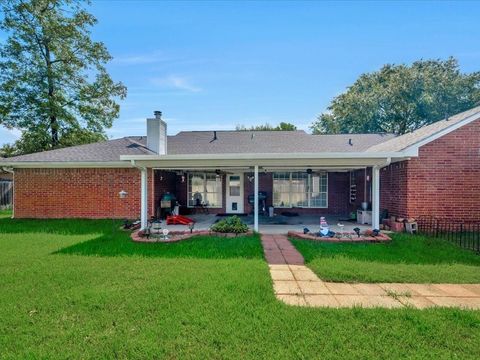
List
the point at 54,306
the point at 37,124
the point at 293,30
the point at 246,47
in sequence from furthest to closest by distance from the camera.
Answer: the point at 37,124 < the point at 246,47 < the point at 293,30 < the point at 54,306

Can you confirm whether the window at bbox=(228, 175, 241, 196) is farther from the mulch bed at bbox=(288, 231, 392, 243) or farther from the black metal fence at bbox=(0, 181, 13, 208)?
the black metal fence at bbox=(0, 181, 13, 208)

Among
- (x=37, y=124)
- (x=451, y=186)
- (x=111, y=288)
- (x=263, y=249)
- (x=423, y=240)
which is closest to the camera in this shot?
Result: (x=111, y=288)

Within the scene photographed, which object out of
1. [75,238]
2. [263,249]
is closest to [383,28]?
[263,249]

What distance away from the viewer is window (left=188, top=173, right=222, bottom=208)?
48.5 feet

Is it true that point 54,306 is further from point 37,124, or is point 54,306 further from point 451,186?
point 37,124

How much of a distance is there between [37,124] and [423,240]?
22.9 meters

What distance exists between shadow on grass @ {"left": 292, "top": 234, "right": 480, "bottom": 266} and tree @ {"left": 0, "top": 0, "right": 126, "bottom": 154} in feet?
63.9

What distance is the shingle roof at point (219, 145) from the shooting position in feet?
40.8

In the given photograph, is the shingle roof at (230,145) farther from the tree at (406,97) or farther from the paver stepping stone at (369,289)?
the tree at (406,97)

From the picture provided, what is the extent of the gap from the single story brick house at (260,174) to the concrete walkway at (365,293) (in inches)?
158

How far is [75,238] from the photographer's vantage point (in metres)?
8.38

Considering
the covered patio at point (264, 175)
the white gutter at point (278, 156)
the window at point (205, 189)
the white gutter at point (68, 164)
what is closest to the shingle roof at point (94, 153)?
the white gutter at point (68, 164)

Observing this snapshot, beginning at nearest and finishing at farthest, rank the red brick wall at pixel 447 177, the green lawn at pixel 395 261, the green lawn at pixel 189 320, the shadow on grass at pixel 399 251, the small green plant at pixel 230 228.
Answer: the green lawn at pixel 189 320 < the green lawn at pixel 395 261 < the shadow on grass at pixel 399 251 < the small green plant at pixel 230 228 < the red brick wall at pixel 447 177

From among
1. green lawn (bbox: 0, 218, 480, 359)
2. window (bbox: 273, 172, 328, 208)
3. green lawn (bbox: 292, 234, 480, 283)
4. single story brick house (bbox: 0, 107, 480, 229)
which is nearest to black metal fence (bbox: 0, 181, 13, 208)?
single story brick house (bbox: 0, 107, 480, 229)
